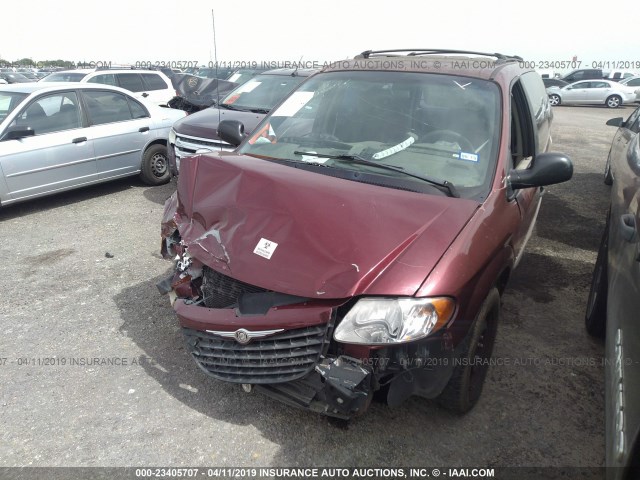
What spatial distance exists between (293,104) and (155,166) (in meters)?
4.51

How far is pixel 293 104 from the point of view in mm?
3658

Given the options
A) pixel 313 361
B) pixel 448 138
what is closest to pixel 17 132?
pixel 448 138

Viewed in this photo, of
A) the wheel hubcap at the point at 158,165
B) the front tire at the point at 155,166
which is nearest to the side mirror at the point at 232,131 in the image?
the front tire at the point at 155,166

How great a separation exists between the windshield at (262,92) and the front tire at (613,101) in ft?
72.9

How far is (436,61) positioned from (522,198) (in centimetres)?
119

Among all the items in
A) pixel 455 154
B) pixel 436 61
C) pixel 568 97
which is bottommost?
pixel 568 97

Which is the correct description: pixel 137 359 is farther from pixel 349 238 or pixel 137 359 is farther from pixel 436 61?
pixel 436 61

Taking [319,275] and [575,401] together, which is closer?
[319,275]

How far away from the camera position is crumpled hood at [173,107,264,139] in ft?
20.2

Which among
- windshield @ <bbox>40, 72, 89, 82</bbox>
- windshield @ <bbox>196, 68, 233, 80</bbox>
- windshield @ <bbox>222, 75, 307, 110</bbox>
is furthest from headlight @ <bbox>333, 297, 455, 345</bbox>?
windshield @ <bbox>196, 68, 233, 80</bbox>

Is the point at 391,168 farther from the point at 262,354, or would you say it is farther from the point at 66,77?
the point at 66,77

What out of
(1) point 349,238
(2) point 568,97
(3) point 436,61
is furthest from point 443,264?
(2) point 568,97

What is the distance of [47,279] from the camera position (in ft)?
14.3

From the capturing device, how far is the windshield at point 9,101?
6.02 m
